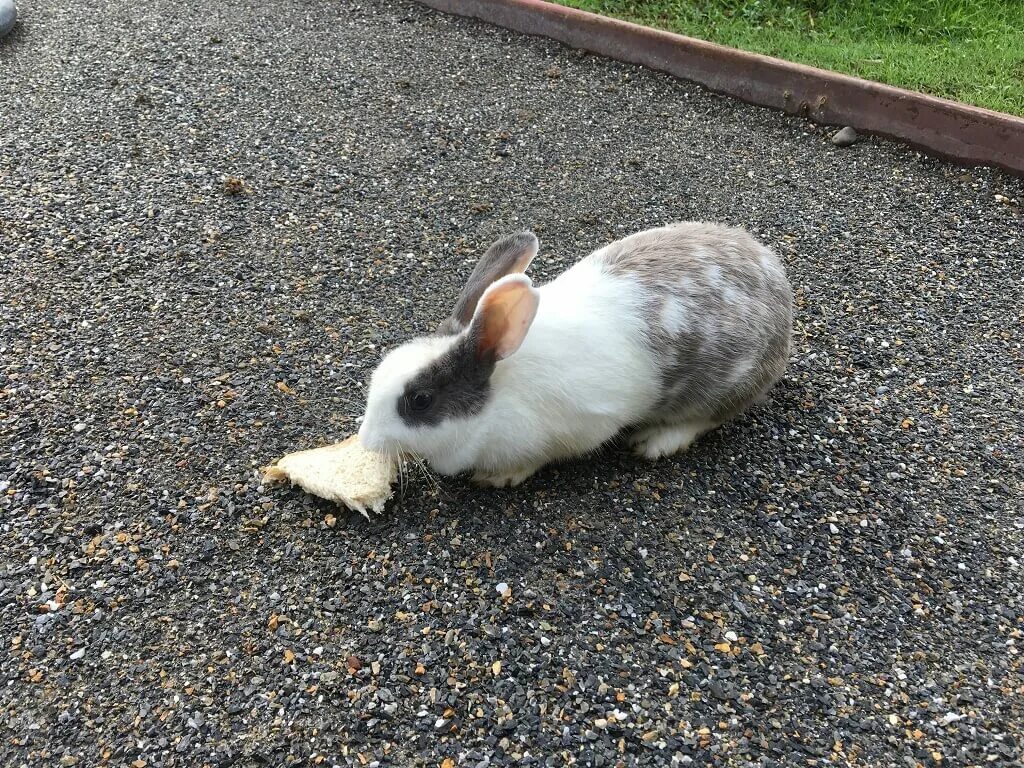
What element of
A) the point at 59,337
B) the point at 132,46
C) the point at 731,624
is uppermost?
the point at 132,46

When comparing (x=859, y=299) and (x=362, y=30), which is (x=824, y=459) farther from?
(x=362, y=30)

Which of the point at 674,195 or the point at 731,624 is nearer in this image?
the point at 731,624

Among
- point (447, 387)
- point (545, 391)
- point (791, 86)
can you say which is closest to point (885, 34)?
point (791, 86)

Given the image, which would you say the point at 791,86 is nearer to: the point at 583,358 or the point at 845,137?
the point at 845,137

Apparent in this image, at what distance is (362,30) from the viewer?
6605 millimetres

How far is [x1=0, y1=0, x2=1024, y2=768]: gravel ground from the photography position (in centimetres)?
232

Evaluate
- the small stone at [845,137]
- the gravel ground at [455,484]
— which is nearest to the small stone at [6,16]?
the gravel ground at [455,484]

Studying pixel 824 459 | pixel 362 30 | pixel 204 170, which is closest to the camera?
pixel 824 459

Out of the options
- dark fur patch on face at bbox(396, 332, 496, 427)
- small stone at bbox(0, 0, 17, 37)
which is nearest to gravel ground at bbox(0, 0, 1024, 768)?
dark fur patch on face at bbox(396, 332, 496, 427)

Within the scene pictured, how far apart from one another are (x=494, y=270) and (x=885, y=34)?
5095mm

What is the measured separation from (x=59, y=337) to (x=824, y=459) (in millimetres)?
3462

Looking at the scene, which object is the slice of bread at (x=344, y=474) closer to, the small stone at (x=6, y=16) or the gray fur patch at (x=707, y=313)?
the gray fur patch at (x=707, y=313)

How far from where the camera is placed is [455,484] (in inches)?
118

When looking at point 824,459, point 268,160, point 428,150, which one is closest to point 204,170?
point 268,160
